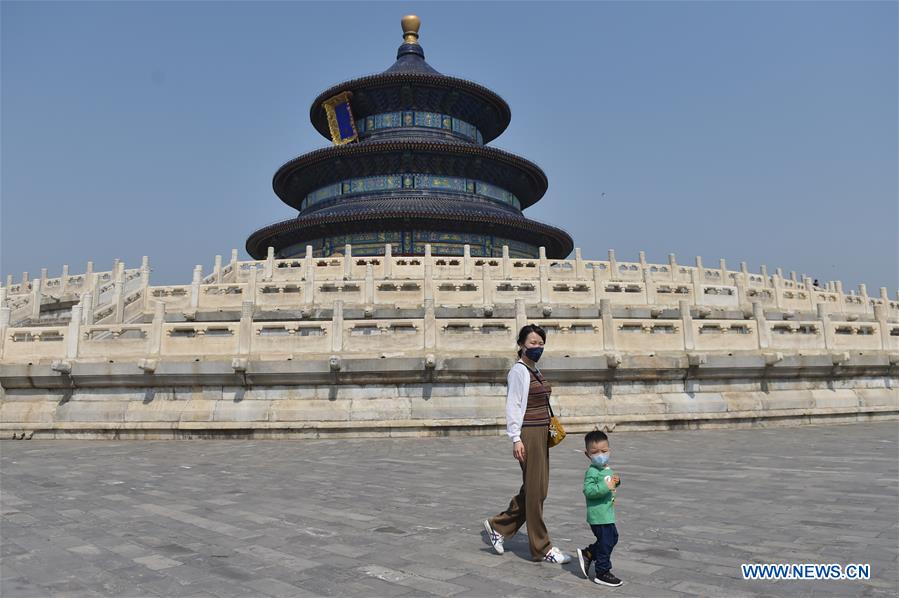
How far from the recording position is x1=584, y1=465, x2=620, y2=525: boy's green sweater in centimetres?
445

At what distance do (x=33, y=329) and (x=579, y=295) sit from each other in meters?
15.7

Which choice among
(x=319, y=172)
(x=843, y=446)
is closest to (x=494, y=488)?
(x=843, y=446)

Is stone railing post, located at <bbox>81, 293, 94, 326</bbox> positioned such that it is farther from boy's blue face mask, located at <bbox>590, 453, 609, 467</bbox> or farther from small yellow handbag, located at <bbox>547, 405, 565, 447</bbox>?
boy's blue face mask, located at <bbox>590, 453, 609, 467</bbox>

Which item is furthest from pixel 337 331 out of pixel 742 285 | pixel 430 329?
pixel 742 285

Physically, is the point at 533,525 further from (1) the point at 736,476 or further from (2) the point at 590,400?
(2) the point at 590,400

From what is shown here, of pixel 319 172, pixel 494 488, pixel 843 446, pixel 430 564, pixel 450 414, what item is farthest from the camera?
pixel 319 172

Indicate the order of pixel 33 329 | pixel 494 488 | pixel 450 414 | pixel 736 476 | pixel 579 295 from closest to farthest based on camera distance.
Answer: pixel 494 488
pixel 736 476
pixel 450 414
pixel 33 329
pixel 579 295

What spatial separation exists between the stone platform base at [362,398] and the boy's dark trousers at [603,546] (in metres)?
9.14

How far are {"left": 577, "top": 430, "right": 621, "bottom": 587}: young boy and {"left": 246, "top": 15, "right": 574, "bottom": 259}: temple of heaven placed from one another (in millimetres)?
30086

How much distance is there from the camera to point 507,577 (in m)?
4.56

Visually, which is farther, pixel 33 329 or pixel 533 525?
pixel 33 329

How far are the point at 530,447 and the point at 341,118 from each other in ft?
135

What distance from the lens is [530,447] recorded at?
5062mm

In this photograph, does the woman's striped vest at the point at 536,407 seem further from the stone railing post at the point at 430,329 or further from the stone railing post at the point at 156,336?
the stone railing post at the point at 156,336
